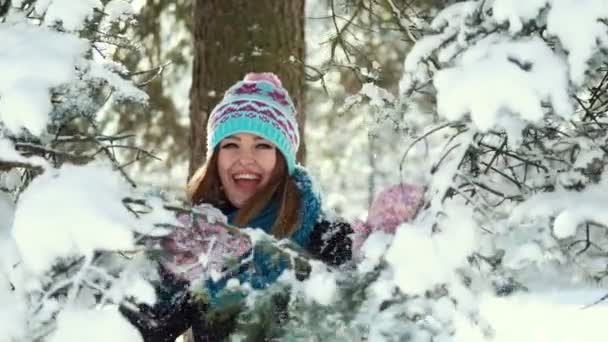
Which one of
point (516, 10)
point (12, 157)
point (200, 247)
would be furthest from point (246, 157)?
point (516, 10)

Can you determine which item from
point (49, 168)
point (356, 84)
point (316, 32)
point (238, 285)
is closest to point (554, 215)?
point (238, 285)

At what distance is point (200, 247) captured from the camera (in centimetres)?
206

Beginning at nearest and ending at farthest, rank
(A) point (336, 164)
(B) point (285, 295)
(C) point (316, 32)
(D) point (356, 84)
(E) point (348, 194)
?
(B) point (285, 295)
(D) point (356, 84)
(C) point (316, 32)
(A) point (336, 164)
(E) point (348, 194)

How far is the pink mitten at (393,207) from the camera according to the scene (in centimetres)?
211

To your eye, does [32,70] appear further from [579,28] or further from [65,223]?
[579,28]

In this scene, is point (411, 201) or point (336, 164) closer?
point (411, 201)

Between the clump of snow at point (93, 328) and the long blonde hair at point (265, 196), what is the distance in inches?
58.2

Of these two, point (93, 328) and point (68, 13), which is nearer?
point (93, 328)

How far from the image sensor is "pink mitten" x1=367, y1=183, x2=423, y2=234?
2.11 meters

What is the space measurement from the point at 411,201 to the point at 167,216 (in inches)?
25.0

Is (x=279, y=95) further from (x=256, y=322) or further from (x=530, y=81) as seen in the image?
(x=530, y=81)

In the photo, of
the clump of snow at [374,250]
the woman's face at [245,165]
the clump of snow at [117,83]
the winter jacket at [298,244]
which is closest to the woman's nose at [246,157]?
the woman's face at [245,165]

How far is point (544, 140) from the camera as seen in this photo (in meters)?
2.24

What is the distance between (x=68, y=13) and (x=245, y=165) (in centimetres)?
144
